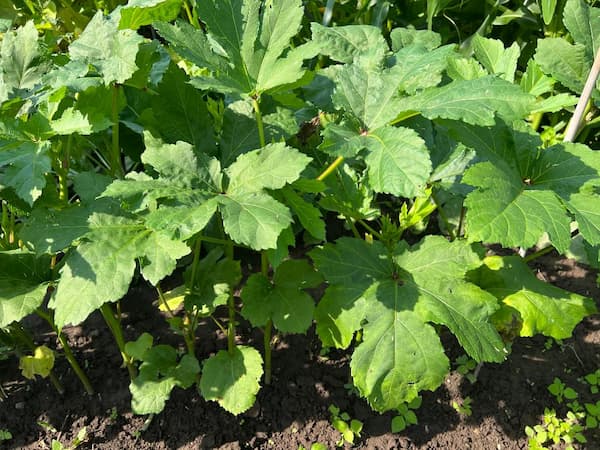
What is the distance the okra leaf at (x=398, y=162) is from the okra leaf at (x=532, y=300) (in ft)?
2.02

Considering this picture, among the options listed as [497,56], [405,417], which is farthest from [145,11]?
[405,417]

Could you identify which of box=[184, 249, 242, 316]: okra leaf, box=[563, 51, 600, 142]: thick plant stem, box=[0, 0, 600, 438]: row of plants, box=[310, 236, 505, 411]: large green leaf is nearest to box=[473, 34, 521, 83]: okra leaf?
→ box=[0, 0, 600, 438]: row of plants

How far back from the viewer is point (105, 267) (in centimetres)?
134

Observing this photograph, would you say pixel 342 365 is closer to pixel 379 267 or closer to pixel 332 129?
pixel 379 267

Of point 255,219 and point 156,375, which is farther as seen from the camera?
point 156,375

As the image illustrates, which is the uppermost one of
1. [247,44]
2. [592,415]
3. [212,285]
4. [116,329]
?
[247,44]

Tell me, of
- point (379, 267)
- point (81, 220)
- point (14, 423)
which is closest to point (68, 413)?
point (14, 423)

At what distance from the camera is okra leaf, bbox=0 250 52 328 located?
1.50m

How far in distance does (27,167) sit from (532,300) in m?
1.50

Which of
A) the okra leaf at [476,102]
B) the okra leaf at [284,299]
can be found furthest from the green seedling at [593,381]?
the okra leaf at [476,102]

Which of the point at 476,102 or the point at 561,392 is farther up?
the point at 476,102

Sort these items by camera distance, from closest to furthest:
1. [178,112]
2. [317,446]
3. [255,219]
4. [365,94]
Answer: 1. [255,219]
2. [365,94]
3. [178,112]
4. [317,446]

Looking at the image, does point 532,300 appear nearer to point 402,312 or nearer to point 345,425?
point 402,312

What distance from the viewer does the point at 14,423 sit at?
6.51 feet
